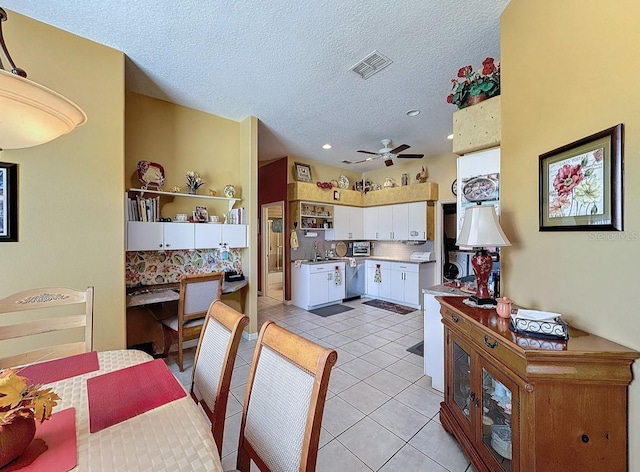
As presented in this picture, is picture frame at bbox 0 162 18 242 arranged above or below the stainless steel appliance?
above

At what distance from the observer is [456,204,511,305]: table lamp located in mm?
1616

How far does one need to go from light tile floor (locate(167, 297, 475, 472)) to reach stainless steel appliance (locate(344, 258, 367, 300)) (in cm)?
171

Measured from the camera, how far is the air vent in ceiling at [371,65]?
2359 mm

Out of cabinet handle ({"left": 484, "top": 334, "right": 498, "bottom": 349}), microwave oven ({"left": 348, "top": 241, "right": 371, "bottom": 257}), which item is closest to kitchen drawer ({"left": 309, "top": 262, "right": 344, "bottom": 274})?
microwave oven ({"left": 348, "top": 241, "right": 371, "bottom": 257})

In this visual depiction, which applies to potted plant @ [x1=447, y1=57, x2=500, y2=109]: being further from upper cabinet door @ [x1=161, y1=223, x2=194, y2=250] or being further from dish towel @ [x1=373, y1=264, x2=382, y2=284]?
dish towel @ [x1=373, y1=264, x2=382, y2=284]

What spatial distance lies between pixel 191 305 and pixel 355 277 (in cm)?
364

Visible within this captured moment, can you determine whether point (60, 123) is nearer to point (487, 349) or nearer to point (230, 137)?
point (487, 349)

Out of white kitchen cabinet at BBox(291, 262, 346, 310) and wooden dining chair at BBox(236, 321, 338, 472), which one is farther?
white kitchen cabinet at BBox(291, 262, 346, 310)

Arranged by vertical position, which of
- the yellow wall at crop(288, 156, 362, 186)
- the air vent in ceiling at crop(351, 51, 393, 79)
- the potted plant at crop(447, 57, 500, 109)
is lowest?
the potted plant at crop(447, 57, 500, 109)

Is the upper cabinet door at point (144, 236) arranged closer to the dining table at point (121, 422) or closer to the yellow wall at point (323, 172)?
the dining table at point (121, 422)

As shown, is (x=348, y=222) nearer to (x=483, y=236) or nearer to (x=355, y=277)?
(x=355, y=277)

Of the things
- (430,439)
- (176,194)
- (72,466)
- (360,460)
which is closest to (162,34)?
(176,194)

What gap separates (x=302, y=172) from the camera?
17.7ft

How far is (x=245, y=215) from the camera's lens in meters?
3.54
